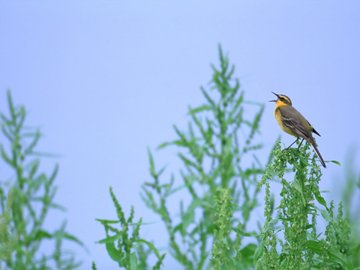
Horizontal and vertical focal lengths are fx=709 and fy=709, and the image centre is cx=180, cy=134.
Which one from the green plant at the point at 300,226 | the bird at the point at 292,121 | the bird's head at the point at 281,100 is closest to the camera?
the green plant at the point at 300,226

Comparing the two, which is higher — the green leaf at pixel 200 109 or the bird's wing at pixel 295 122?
the green leaf at pixel 200 109

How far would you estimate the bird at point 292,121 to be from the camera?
350 cm

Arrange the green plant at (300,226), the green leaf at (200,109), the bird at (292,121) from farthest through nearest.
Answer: the green leaf at (200,109), the bird at (292,121), the green plant at (300,226)

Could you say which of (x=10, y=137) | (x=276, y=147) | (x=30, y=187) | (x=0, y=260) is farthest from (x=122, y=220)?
(x=10, y=137)

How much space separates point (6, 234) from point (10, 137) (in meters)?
3.97

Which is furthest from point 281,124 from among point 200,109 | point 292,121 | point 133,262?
point 133,262

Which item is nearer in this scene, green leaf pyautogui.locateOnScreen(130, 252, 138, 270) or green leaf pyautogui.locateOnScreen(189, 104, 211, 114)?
green leaf pyautogui.locateOnScreen(130, 252, 138, 270)

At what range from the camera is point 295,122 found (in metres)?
3.88

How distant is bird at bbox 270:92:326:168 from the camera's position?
3.50 m

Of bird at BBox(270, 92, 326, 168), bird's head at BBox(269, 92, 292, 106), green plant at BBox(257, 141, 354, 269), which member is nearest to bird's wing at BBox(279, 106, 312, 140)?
bird at BBox(270, 92, 326, 168)

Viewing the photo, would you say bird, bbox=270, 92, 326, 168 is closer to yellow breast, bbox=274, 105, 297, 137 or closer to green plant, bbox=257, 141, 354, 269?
yellow breast, bbox=274, 105, 297, 137

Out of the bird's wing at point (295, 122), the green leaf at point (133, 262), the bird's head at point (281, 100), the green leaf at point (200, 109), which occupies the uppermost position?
the green leaf at point (200, 109)

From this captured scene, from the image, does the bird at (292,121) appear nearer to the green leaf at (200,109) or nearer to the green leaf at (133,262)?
the green leaf at (200,109)

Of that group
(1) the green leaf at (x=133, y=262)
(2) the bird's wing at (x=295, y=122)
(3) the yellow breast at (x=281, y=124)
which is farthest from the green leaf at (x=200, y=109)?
(1) the green leaf at (x=133, y=262)
